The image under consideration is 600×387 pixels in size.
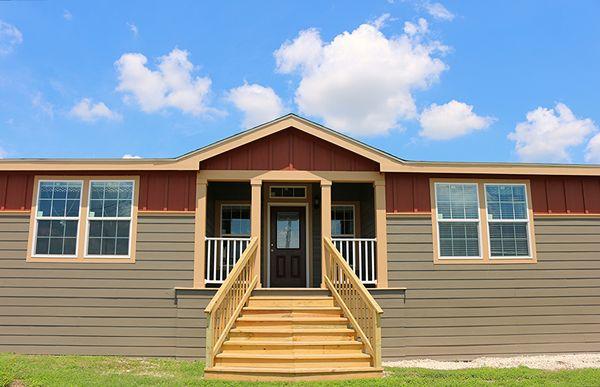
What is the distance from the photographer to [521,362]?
838cm

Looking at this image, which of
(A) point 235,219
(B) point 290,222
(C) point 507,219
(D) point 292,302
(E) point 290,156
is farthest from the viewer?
(A) point 235,219

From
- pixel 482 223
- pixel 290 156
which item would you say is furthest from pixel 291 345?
pixel 482 223

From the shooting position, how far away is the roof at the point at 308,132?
9047 mm

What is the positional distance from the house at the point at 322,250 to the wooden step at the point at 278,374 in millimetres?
1850

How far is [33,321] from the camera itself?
883cm

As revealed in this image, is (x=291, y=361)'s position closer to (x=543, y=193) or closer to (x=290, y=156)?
(x=290, y=156)

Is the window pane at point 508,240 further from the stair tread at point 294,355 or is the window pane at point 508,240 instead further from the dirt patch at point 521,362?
the stair tread at point 294,355

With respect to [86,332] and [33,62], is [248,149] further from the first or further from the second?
[33,62]

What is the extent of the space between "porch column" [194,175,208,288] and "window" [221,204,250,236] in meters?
2.09

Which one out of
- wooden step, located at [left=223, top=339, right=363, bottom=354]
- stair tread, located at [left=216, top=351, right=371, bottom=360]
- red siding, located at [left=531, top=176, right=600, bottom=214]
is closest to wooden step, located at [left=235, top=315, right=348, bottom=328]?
wooden step, located at [left=223, top=339, right=363, bottom=354]

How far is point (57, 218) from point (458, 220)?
7702mm

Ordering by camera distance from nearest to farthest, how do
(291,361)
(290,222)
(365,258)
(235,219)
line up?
(291,361)
(365,258)
(290,222)
(235,219)

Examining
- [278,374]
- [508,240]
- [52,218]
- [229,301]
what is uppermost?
[52,218]

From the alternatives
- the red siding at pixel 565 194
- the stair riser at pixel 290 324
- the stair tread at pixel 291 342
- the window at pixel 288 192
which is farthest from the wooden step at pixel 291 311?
the red siding at pixel 565 194
